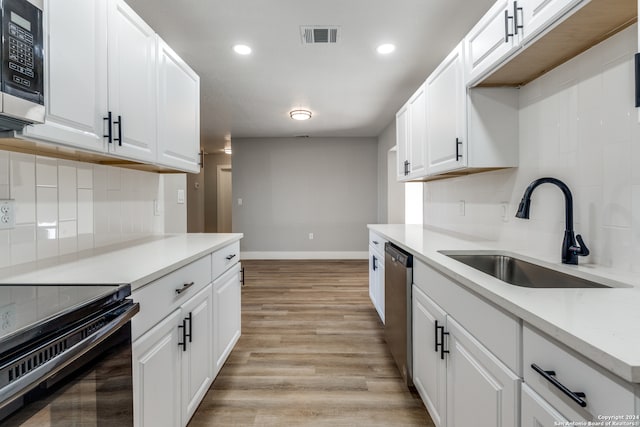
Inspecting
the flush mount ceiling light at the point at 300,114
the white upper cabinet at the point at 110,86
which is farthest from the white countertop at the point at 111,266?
the flush mount ceiling light at the point at 300,114

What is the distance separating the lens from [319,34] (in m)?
2.50

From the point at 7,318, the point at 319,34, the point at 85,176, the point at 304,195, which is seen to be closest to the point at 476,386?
the point at 7,318

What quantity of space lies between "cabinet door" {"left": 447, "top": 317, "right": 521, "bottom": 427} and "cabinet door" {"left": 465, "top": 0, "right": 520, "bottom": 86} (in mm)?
1237

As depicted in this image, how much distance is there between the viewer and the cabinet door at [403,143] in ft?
9.62

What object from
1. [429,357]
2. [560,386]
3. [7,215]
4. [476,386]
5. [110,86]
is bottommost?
[429,357]

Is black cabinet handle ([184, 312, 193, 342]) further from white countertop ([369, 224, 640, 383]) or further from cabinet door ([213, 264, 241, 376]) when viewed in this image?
white countertop ([369, 224, 640, 383])

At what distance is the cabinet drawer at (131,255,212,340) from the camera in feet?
3.51

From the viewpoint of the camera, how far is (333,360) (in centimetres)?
228

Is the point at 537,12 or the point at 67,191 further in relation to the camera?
the point at 67,191

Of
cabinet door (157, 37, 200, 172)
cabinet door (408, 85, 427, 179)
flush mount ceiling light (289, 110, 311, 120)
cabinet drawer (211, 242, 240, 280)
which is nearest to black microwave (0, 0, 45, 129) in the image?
cabinet door (157, 37, 200, 172)

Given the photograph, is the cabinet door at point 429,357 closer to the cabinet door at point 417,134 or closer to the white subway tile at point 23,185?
the cabinet door at point 417,134

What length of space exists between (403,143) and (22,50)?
2.74 meters

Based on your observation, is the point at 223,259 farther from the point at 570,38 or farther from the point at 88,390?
the point at 570,38

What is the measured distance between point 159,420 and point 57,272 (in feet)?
2.22
